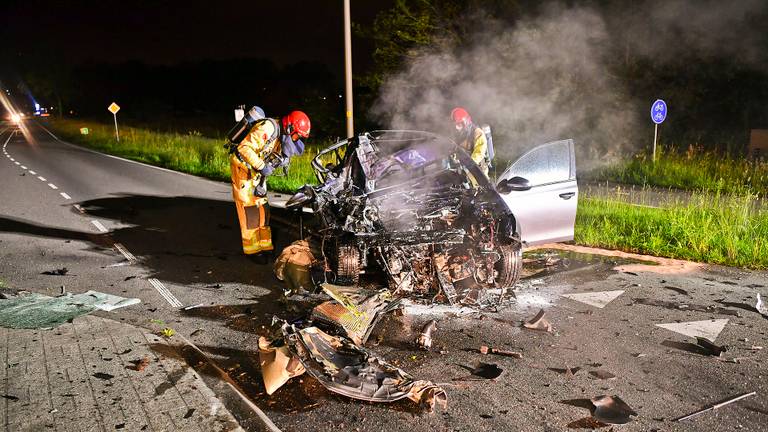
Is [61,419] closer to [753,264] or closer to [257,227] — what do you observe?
[257,227]

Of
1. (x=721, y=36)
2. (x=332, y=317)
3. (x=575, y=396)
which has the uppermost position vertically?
(x=721, y=36)

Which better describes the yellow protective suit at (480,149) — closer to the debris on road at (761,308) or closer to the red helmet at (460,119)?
the red helmet at (460,119)

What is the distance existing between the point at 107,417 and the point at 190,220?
6.62m

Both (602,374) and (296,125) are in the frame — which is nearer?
(602,374)

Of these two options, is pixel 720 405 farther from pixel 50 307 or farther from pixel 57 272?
pixel 57 272

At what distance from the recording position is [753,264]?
258 inches

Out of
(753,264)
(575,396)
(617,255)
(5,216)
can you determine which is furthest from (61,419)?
(5,216)

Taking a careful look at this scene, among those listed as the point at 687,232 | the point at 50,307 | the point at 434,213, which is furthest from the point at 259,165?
the point at 687,232

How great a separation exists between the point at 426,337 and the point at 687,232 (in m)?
4.88

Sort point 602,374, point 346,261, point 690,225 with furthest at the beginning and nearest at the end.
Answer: point 690,225, point 346,261, point 602,374

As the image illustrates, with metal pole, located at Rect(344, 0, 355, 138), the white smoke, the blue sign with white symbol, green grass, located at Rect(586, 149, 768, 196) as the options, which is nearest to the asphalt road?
metal pole, located at Rect(344, 0, 355, 138)

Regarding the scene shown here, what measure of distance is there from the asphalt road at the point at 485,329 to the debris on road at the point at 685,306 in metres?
0.03

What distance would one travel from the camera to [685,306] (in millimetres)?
5277

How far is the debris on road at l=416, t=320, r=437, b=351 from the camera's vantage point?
446cm
